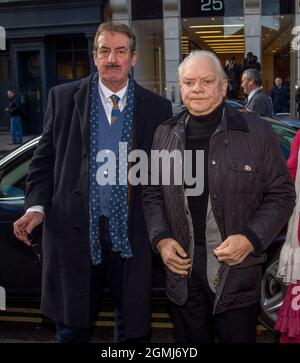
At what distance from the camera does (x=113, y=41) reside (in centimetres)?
271

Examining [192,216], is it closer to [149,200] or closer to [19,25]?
[149,200]

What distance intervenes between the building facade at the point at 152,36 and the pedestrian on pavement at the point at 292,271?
13.2 metres

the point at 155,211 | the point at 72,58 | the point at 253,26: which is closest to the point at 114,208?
the point at 155,211

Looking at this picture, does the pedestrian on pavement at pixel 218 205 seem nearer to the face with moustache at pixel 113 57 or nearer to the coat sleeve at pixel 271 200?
the coat sleeve at pixel 271 200

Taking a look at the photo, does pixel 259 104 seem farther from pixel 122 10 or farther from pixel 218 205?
pixel 122 10

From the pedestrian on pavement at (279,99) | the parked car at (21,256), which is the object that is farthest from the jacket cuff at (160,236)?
the pedestrian on pavement at (279,99)

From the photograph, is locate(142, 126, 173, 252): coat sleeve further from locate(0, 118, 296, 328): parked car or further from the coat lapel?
locate(0, 118, 296, 328): parked car

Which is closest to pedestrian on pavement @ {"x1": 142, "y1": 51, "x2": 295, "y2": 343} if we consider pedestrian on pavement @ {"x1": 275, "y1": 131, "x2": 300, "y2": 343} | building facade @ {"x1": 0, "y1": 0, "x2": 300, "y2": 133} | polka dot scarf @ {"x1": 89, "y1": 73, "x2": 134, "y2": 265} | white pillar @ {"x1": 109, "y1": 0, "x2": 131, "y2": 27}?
polka dot scarf @ {"x1": 89, "y1": 73, "x2": 134, "y2": 265}

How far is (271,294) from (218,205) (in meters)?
2.07

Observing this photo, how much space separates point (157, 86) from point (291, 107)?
173 inches

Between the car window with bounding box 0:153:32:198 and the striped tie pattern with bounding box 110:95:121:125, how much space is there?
5.01ft

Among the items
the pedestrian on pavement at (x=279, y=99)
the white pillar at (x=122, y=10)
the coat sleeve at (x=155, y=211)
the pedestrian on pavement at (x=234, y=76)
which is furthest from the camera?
the white pillar at (x=122, y=10)

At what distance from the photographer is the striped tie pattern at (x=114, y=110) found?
283cm

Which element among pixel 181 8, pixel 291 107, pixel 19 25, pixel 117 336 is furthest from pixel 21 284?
pixel 19 25
